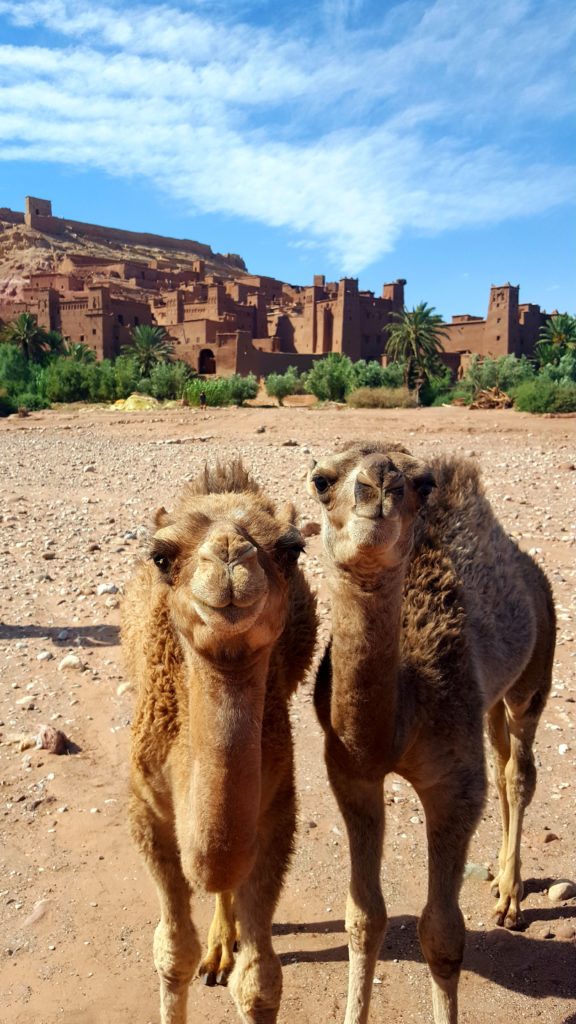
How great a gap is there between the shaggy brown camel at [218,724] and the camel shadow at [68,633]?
352 cm

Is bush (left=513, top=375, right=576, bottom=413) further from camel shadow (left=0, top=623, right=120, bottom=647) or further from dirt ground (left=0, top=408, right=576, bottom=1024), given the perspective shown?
camel shadow (left=0, top=623, right=120, bottom=647)

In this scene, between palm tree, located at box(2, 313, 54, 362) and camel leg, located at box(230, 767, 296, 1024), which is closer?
camel leg, located at box(230, 767, 296, 1024)

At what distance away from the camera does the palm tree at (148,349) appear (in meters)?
57.6

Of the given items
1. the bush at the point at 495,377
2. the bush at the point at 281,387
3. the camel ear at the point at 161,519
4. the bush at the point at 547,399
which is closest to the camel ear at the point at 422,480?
the camel ear at the point at 161,519

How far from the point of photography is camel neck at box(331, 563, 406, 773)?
3.10 meters

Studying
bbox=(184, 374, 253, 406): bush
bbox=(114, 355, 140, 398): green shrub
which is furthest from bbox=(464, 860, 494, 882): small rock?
bbox=(114, 355, 140, 398): green shrub

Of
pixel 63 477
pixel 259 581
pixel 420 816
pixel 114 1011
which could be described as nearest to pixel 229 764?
pixel 259 581

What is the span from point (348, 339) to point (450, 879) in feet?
219

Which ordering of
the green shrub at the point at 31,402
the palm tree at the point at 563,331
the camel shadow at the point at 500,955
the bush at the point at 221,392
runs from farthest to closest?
1. the palm tree at the point at 563,331
2. the green shrub at the point at 31,402
3. the bush at the point at 221,392
4. the camel shadow at the point at 500,955

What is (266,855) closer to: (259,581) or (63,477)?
(259,581)

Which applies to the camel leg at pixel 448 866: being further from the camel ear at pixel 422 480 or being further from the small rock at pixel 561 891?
the small rock at pixel 561 891

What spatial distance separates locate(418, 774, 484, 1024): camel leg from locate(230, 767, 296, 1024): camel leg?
0.67 metres

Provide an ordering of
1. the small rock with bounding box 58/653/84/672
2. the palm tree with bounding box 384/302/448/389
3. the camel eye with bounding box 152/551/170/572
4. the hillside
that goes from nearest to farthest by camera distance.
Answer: the camel eye with bounding box 152/551/170/572, the small rock with bounding box 58/653/84/672, the palm tree with bounding box 384/302/448/389, the hillside

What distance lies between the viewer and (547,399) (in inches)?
1170
